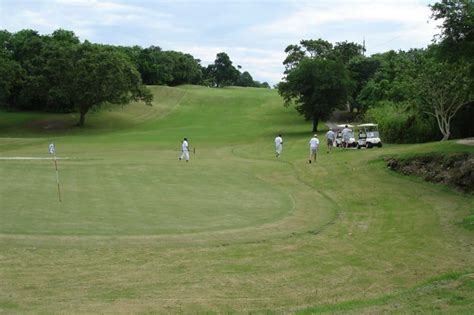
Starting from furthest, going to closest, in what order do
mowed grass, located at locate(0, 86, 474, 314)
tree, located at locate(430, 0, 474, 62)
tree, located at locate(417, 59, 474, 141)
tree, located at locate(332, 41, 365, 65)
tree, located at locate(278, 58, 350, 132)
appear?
tree, located at locate(332, 41, 365, 65) < tree, located at locate(278, 58, 350, 132) < tree, located at locate(417, 59, 474, 141) < tree, located at locate(430, 0, 474, 62) < mowed grass, located at locate(0, 86, 474, 314)

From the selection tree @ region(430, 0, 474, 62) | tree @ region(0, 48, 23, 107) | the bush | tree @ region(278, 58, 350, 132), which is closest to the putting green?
tree @ region(430, 0, 474, 62)

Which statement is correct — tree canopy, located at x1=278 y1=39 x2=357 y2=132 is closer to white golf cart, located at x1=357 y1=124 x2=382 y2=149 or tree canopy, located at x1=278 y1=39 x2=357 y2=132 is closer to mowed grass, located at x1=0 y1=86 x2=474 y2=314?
white golf cart, located at x1=357 y1=124 x2=382 y2=149

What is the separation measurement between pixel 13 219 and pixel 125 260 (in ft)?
17.0

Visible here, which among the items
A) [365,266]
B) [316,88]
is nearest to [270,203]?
[365,266]

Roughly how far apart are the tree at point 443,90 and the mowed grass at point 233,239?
10793 millimetres

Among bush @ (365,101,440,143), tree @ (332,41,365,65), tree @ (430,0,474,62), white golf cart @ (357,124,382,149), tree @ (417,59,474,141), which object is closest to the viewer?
tree @ (430,0,474,62)

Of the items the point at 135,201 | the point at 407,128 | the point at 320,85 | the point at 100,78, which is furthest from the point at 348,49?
the point at 135,201

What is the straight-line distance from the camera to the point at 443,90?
4097 cm

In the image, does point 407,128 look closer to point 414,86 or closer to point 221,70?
point 414,86

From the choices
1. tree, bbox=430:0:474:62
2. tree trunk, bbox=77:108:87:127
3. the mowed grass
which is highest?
tree, bbox=430:0:474:62

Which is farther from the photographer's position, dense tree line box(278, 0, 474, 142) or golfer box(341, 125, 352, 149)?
golfer box(341, 125, 352, 149)

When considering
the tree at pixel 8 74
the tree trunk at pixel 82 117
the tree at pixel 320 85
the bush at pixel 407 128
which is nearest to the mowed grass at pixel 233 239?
the bush at pixel 407 128

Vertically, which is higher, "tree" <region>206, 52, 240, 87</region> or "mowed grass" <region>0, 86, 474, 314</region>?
"tree" <region>206, 52, 240, 87</region>

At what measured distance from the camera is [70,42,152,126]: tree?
7244 centimetres
